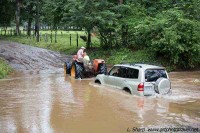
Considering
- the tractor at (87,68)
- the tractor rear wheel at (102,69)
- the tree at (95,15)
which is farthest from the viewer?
the tree at (95,15)

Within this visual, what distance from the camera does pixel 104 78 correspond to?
53.5 ft

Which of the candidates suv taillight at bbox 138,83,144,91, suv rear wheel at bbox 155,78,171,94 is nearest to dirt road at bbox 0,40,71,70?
suv taillight at bbox 138,83,144,91

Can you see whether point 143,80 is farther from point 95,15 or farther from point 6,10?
point 6,10

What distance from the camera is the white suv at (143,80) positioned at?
45.0 ft

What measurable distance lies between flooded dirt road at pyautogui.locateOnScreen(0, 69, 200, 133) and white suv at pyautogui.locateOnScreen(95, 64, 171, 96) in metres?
0.27

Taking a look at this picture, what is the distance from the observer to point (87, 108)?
12570 millimetres

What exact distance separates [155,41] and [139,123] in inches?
564

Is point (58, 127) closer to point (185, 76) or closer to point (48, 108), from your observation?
point (48, 108)

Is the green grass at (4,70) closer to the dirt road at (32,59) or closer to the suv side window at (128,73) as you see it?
the dirt road at (32,59)

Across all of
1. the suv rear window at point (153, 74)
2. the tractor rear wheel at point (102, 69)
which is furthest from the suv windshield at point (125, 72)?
the tractor rear wheel at point (102, 69)

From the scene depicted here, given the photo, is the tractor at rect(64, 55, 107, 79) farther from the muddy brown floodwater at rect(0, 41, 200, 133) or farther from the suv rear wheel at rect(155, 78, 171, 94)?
the suv rear wheel at rect(155, 78, 171, 94)

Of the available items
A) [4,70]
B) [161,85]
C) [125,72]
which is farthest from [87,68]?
[161,85]

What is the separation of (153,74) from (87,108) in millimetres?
3086

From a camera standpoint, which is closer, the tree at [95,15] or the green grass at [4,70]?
the green grass at [4,70]
